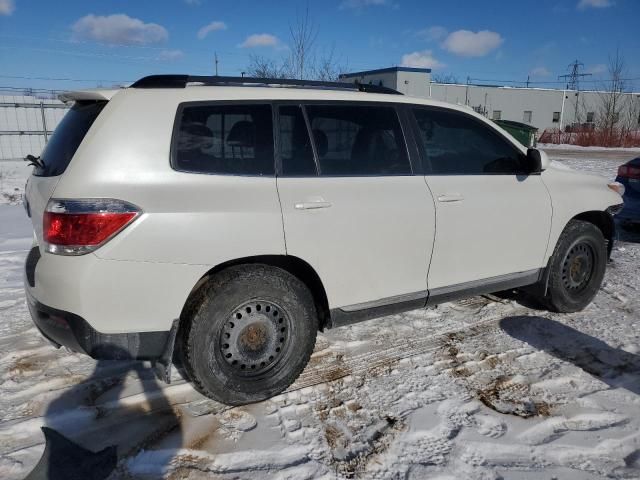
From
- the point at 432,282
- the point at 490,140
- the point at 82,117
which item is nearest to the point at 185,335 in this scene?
the point at 82,117

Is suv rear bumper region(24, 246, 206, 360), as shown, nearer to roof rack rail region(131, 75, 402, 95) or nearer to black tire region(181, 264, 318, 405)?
black tire region(181, 264, 318, 405)

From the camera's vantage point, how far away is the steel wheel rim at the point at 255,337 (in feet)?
9.69

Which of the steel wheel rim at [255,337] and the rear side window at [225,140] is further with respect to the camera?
the steel wheel rim at [255,337]

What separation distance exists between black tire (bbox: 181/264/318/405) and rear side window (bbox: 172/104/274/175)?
2.00 feet

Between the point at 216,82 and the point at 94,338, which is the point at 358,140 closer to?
the point at 216,82

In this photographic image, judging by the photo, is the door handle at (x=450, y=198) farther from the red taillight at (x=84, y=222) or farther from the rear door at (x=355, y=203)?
the red taillight at (x=84, y=222)

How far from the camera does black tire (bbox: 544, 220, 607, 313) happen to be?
4.33 m

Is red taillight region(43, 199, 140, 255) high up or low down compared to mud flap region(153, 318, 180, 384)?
up

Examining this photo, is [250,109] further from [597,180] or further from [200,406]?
[597,180]

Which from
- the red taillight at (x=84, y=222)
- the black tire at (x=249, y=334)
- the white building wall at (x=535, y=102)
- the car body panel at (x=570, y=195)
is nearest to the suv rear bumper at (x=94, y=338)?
the black tire at (x=249, y=334)

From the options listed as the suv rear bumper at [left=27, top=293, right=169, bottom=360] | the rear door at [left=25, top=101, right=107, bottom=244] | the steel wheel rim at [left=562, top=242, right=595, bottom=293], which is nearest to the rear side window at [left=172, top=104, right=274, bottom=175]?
the rear door at [left=25, top=101, right=107, bottom=244]

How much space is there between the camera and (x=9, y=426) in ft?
9.14

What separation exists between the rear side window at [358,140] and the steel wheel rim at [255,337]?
37.7 inches

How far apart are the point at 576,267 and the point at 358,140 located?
8.49ft
